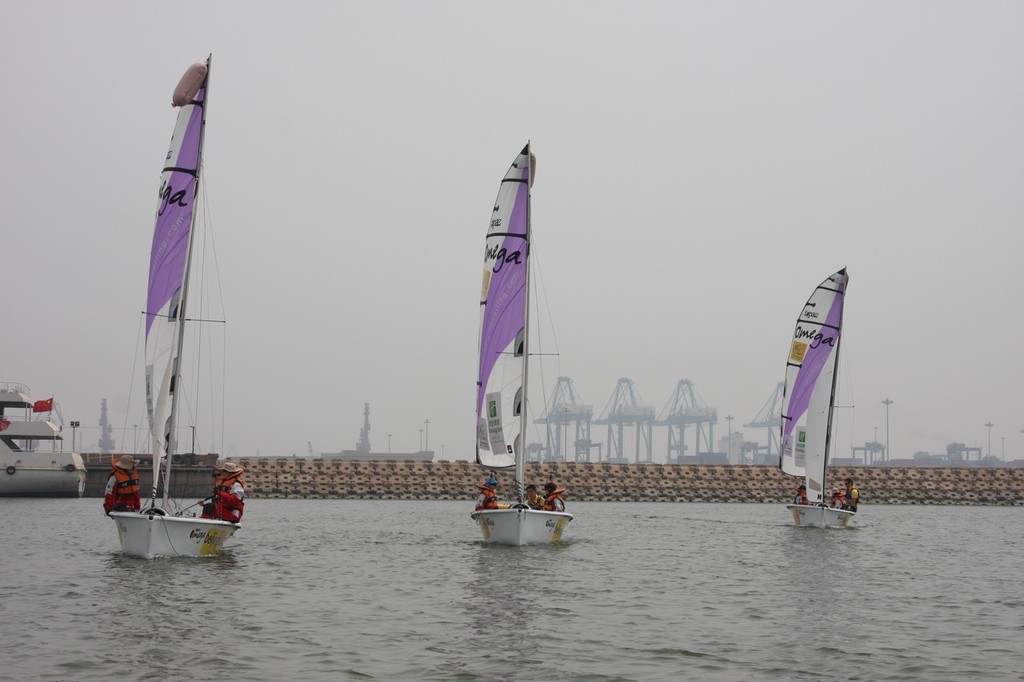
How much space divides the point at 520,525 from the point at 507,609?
882cm

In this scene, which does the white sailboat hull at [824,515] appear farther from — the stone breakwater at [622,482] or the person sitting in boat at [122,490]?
the stone breakwater at [622,482]

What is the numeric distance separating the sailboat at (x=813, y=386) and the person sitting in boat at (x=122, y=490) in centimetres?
2693

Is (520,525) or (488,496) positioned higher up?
(488,496)

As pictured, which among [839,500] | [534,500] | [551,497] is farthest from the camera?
[839,500]

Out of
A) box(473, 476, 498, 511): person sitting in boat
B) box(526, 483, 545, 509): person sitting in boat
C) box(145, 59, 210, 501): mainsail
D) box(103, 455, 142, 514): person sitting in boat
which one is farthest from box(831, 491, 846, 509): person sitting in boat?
box(103, 455, 142, 514): person sitting in boat

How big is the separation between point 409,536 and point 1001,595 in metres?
18.3

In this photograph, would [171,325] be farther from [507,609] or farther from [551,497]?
[551,497]

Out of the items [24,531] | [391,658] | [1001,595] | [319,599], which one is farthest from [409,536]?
[391,658]

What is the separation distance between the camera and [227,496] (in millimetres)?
26281

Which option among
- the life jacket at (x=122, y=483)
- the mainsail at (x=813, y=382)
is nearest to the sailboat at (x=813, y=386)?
the mainsail at (x=813, y=382)

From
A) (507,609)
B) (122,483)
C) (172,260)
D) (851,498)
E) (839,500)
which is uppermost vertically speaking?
(172,260)

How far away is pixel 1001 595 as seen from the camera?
949 inches

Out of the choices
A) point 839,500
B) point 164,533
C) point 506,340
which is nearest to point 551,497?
point 506,340

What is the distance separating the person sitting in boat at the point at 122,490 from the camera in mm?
25344
